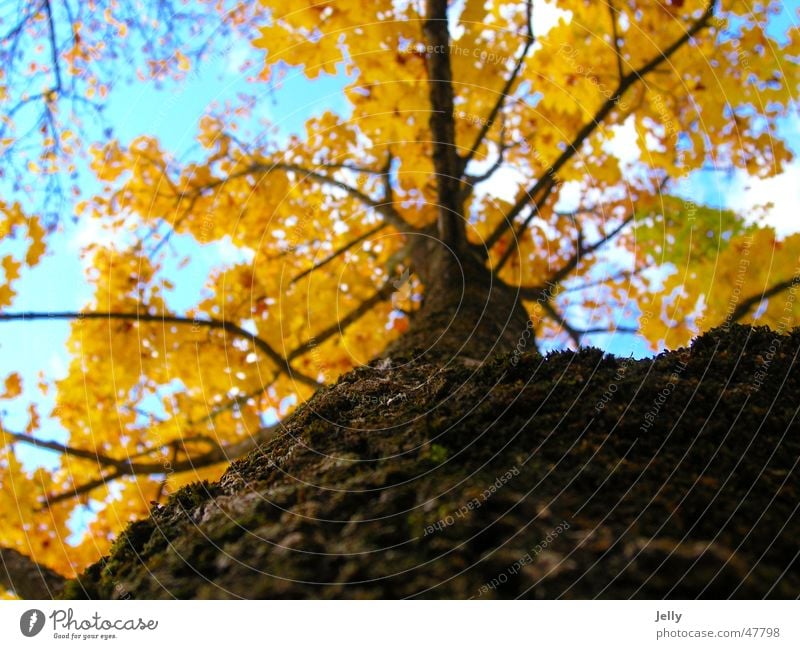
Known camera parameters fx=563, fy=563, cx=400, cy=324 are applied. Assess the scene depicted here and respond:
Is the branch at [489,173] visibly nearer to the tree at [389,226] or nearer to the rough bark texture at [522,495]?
the tree at [389,226]

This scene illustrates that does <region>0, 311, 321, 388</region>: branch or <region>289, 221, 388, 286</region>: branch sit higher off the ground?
<region>289, 221, 388, 286</region>: branch

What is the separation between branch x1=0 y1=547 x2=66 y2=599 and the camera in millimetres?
2453

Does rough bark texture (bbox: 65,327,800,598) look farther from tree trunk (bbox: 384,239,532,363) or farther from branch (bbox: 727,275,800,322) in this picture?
branch (bbox: 727,275,800,322)

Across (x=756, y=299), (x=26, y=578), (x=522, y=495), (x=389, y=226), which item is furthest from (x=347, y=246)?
(x=522, y=495)

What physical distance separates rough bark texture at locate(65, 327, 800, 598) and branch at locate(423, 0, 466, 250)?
225cm

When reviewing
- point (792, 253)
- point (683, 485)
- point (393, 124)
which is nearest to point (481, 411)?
point (683, 485)

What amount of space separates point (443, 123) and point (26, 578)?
129 inches

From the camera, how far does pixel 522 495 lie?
3.75 ft
